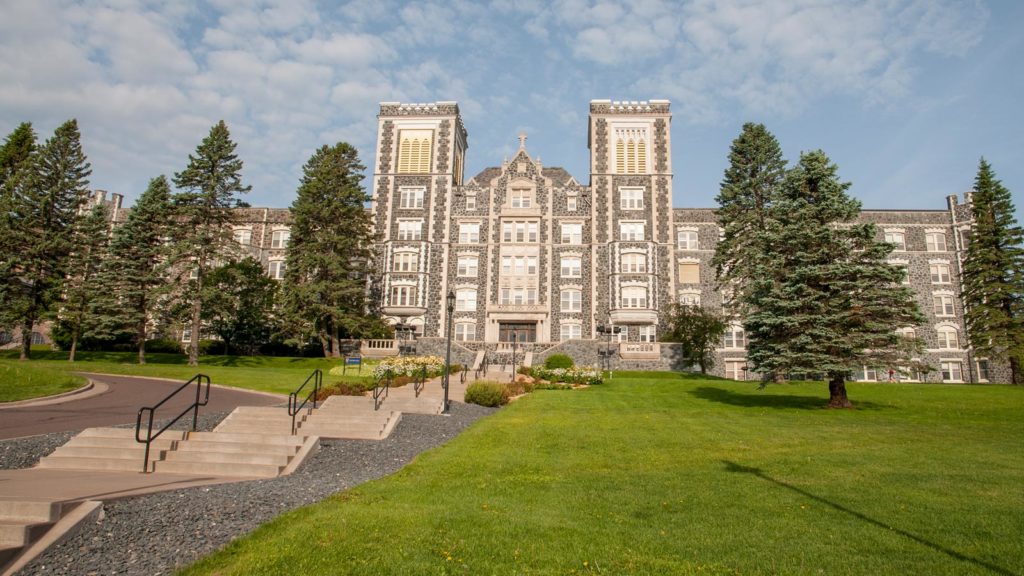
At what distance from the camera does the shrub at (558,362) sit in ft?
115

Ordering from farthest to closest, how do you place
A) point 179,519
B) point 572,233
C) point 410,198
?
point 410,198
point 572,233
point 179,519

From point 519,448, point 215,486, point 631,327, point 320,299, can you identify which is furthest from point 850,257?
point 320,299

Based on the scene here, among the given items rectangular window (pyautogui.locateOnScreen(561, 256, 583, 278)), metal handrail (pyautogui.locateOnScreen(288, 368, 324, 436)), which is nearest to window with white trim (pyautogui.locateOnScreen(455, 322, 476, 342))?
rectangular window (pyautogui.locateOnScreen(561, 256, 583, 278))

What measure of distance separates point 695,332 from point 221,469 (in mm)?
34453

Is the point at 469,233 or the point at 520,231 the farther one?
the point at 469,233

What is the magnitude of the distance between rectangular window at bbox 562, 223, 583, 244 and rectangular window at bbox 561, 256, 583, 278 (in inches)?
55.5

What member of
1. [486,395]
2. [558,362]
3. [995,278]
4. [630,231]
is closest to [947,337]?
[995,278]

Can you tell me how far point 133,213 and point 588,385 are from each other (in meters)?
34.4

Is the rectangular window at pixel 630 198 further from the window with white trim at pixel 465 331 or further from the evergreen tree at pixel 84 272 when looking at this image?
the evergreen tree at pixel 84 272

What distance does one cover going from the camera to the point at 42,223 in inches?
1565

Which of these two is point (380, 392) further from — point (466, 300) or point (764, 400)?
point (466, 300)

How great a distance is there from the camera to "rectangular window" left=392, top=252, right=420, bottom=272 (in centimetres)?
4684

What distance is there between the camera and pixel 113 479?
29.5 ft

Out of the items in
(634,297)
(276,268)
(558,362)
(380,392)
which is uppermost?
(276,268)
